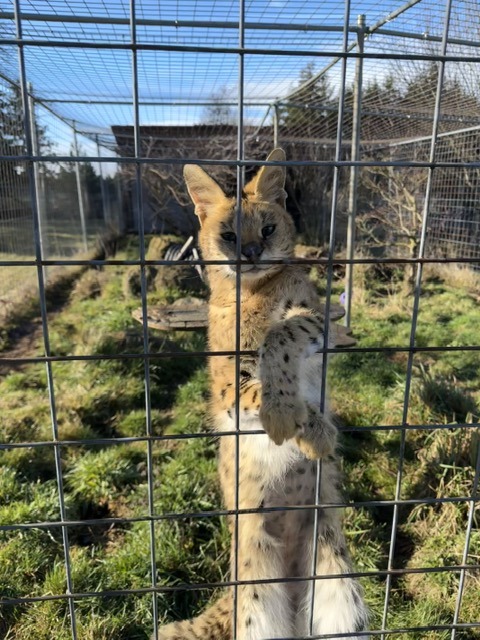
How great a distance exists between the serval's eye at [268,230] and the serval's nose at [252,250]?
0.17 meters

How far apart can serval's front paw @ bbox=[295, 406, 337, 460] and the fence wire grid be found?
15cm

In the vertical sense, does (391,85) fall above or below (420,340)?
above

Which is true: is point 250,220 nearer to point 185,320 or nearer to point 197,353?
point 197,353

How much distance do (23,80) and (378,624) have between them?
2830 millimetres

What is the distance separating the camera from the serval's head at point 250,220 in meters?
2.29

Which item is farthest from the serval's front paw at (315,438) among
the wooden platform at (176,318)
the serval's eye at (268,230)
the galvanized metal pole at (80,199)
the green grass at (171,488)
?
the galvanized metal pole at (80,199)

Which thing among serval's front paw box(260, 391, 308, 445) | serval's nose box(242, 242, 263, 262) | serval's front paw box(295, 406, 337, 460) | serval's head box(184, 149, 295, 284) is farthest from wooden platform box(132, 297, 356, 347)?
serval's front paw box(260, 391, 308, 445)

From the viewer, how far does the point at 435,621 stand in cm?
251

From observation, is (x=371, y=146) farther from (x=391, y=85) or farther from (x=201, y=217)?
(x=201, y=217)

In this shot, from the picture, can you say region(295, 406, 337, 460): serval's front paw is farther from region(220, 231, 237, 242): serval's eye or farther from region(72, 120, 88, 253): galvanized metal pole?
region(72, 120, 88, 253): galvanized metal pole

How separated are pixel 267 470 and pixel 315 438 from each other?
692mm

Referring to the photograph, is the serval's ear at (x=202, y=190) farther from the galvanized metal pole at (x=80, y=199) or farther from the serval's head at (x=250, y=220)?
the galvanized metal pole at (x=80, y=199)

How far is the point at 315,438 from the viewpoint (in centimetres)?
183

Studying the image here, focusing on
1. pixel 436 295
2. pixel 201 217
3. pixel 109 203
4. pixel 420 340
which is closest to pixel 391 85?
pixel 420 340
